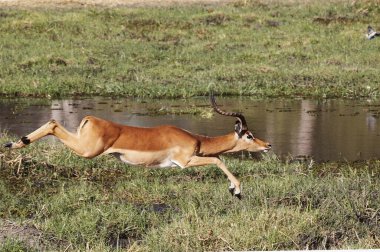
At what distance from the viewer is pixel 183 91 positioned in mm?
19141

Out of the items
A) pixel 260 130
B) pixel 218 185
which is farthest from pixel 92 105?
pixel 218 185

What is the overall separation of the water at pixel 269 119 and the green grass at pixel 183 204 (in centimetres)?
160

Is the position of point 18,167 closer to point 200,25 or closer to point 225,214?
point 225,214

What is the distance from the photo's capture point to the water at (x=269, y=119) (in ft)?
45.6

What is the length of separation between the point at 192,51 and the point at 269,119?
8306 millimetres

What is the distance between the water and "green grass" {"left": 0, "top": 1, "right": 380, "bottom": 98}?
2.93 ft

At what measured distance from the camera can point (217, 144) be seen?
1015cm

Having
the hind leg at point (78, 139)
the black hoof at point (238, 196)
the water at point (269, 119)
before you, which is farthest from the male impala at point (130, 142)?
the water at point (269, 119)

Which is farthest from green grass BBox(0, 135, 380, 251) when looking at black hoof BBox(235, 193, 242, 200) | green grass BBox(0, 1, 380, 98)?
green grass BBox(0, 1, 380, 98)

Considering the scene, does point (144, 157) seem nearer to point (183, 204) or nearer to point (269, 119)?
point (183, 204)

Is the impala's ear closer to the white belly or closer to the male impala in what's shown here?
the male impala

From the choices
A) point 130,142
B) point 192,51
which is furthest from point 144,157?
point 192,51

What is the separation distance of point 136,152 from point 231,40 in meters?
17.0

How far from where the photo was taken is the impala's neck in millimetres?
10086
